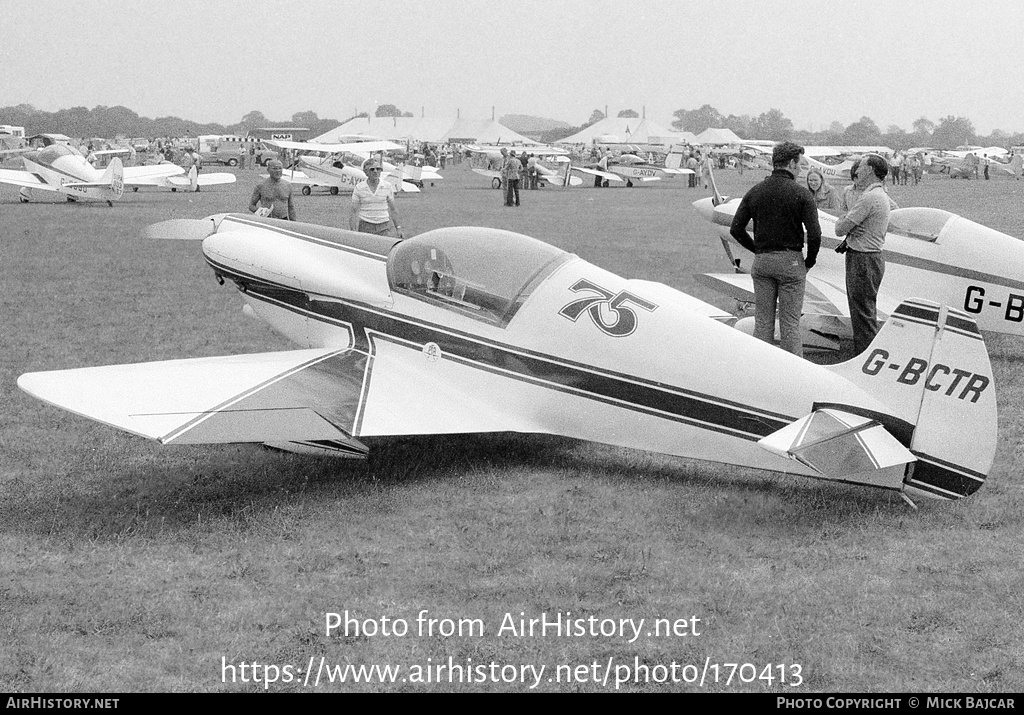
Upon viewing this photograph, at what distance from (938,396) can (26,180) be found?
94.5ft

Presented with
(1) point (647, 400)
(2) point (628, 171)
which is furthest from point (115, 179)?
(2) point (628, 171)

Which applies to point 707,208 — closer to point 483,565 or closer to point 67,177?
point 483,565

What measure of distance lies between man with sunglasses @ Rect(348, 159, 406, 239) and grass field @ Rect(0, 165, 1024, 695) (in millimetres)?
4956

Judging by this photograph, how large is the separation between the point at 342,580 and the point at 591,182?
43981mm

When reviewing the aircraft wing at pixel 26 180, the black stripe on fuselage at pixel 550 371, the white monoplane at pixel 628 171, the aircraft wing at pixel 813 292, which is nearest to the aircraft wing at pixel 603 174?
the white monoplane at pixel 628 171

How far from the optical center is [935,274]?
9.75m

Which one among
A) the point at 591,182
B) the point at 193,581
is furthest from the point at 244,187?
the point at 193,581

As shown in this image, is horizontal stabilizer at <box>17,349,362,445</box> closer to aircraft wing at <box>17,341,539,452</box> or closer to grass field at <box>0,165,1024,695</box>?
aircraft wing at <box>17,341,539,452</box>

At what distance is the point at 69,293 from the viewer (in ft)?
42.2

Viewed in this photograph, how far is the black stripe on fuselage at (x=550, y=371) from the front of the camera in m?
5.72

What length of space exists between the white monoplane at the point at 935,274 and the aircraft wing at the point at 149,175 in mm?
24958

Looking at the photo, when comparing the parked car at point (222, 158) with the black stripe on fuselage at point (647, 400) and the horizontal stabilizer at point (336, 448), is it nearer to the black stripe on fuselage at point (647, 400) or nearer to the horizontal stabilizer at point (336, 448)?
the horizontal stabilizer at point (336, 448)

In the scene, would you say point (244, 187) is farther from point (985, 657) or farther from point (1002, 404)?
point (985, 657)

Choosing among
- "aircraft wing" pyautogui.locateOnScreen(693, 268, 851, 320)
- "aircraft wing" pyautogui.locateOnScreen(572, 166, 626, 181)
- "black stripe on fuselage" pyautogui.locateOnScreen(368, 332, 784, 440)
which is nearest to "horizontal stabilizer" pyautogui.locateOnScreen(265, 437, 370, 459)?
"black stripe on fuselage" pyautogui.locateOnScreen(368, 332, 784, 440)
